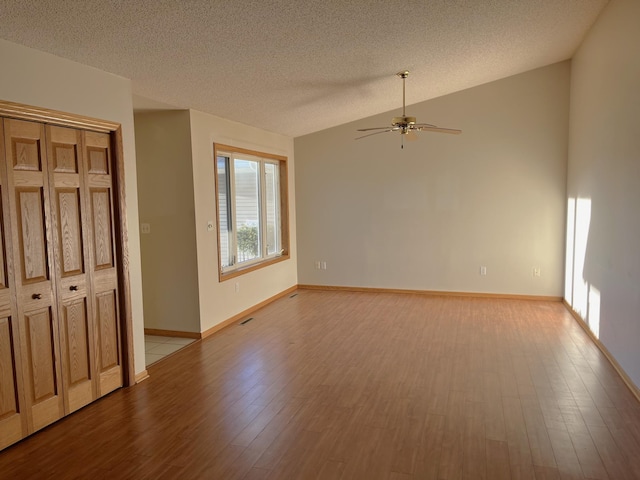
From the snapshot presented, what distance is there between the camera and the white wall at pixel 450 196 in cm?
628

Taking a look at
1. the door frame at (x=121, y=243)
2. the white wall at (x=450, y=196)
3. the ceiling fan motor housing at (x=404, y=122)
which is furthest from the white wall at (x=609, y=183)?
the door frame at (x=121, y=243)

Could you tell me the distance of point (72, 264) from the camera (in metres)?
3.20

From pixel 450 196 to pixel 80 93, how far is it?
500 centimetres

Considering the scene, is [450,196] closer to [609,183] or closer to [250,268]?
[609,183]

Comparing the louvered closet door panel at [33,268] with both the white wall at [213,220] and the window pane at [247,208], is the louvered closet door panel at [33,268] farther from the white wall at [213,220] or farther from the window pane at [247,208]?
the window pane at [247,208]

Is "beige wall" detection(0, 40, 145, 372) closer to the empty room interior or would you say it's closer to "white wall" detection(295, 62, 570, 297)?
the empty room interior

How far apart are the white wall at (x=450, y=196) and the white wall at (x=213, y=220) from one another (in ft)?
4.74

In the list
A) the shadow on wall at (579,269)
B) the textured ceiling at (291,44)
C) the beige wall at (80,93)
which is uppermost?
the textured ceiling at (291,44)

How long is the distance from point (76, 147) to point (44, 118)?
1.00ft

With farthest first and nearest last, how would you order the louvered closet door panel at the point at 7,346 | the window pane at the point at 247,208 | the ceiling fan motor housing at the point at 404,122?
the window pane at the point at 247,208, the ceiling fan motor housing at the point at 404,122, the louvered closet door panel at the point at 7,346

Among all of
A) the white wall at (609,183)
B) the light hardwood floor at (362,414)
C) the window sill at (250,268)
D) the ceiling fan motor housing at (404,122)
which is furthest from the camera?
the window sill at (250,268)

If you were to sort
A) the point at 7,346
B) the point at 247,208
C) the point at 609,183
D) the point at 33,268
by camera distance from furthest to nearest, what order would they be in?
the point at 247,208 < the point at 609,183 < the point at 33,268 < the point at 7,346

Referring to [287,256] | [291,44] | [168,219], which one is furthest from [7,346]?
[287,256]

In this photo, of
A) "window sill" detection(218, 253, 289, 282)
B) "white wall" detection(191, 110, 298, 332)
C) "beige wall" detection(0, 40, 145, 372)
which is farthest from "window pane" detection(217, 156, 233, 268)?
"beige wall" detection(0, 40, 145, 372)
